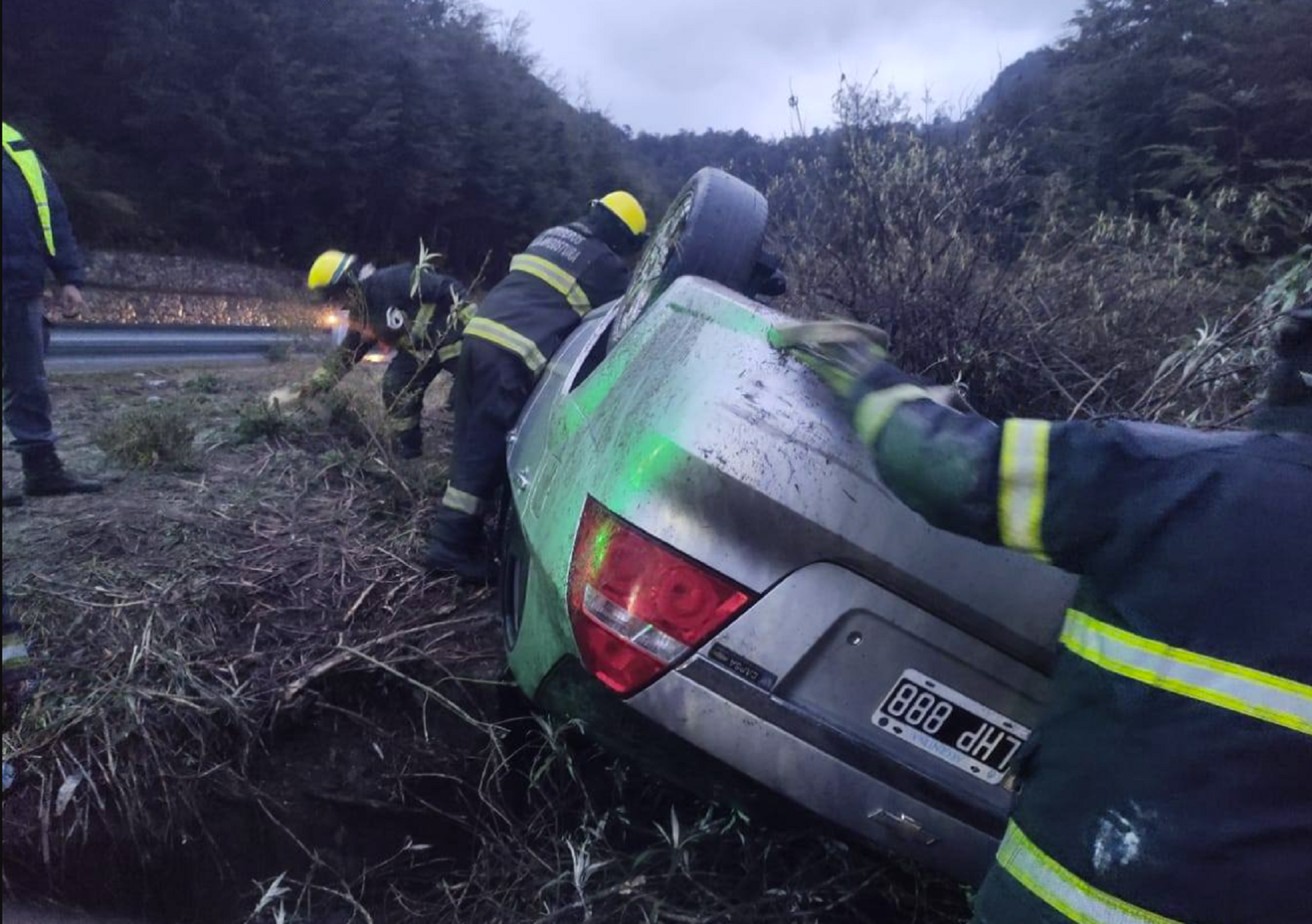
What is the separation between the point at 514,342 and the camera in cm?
363

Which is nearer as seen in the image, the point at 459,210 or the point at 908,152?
the point at 908,152

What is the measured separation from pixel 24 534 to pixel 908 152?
4402mm

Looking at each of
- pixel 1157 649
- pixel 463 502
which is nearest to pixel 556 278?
pixel 463 502

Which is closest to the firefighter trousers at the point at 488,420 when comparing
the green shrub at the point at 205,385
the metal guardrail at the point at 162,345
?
the metal guardrail at the point at 162,345

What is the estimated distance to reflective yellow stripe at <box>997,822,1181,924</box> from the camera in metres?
1.40

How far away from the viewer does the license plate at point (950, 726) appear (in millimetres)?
1786

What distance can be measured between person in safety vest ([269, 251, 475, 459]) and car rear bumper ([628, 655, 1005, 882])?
293 centimetres

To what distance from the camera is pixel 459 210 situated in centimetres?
2502

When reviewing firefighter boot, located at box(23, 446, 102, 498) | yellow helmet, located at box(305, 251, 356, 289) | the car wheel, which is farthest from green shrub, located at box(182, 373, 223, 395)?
the car wheel

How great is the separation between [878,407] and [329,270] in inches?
171

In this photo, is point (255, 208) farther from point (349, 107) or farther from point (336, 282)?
point (336, 282)

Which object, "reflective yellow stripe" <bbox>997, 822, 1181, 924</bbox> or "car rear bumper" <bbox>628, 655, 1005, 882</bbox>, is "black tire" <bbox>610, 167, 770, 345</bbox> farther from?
"reflective yellow stripe" <bbox>997, 822, 1181, 924</bbox>

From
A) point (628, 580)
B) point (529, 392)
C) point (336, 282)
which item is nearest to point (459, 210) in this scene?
point (336, 282)

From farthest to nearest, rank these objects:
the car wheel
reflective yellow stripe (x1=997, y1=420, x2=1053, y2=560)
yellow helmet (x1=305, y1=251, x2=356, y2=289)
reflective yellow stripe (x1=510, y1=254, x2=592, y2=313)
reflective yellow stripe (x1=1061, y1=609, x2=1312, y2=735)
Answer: yellow helmet (x1=305, y1=251, x2=356, y2=289) → reflective yellow stripe (x1=510, y1=254, x2=592, y2=313) → the car wheel → reflective yellow stripe (x1=997, y1=420, x2=1053, y2=560) → reflective yellow stripe (x1=1061, y1=609, x2=1312, y2=735)
